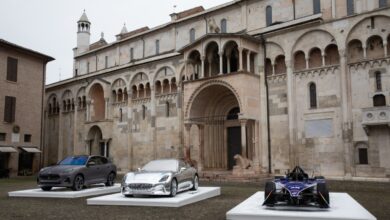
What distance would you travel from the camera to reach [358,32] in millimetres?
23125

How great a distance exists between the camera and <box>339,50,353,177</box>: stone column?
74.2 feet

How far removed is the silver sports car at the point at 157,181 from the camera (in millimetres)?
12828

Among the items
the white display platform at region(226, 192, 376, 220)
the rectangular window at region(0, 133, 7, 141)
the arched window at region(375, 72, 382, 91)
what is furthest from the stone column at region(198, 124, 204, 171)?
the white display platform at region(226, 192, 376, 220)

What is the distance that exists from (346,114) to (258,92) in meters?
5.99

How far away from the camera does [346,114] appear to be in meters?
22.9

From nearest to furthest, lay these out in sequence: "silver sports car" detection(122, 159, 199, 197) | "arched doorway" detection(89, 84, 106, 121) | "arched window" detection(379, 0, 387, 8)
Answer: "silver sports car" detection(122, 159, 199, 197) → "arched window" detection(379, 0, 387, 8) → "arched doorway" detection(89, 84, 106, 121)

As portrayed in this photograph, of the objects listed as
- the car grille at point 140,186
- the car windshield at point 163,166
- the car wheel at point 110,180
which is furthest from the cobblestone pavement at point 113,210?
the car wheel at point 110,180

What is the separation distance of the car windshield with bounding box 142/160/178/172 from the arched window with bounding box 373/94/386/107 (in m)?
13.4

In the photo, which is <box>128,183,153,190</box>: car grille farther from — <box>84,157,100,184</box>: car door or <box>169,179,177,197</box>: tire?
<box>84,157,100,184</box>: car door

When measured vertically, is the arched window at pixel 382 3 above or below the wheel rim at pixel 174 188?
above

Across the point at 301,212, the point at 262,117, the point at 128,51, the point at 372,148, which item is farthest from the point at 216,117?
the point at 301,212

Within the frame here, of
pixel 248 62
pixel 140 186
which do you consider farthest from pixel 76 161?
pixel 248 62

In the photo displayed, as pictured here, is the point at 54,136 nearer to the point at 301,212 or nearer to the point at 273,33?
the point at 273,33

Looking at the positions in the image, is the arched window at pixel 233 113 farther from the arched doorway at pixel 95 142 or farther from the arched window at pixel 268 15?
the arched doorway at pixel 95 142
